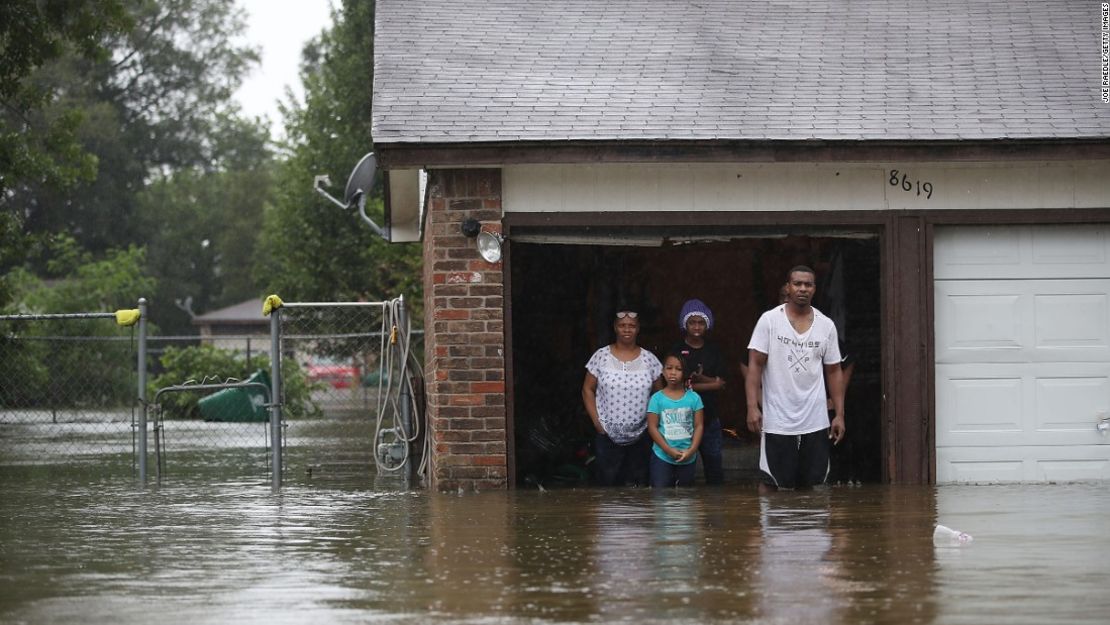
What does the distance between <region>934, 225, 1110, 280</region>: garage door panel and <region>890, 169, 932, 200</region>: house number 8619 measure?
339 mm

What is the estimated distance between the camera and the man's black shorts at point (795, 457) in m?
11.6

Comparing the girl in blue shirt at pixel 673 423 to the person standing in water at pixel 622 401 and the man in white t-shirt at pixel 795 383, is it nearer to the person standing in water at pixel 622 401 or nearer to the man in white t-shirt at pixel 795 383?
the person standing in water at pixel 622 401

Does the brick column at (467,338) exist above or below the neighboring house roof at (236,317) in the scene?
below

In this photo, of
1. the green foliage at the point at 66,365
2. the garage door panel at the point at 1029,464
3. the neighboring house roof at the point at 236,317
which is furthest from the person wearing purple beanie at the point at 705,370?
the neighboring house roof at the point at 236,317

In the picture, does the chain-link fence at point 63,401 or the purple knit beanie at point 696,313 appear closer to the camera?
the purple knit beanie at point 696,313

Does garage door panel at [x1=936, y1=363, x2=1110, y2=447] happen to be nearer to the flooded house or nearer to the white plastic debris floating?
the flooded house

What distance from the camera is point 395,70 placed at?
13.0 meters

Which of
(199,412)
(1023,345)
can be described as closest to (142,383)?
(1023,345)

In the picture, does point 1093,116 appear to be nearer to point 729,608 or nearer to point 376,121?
point 376,121

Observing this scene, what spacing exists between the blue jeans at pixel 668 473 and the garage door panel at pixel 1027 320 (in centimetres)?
227

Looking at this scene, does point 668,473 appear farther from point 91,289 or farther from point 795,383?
point 91,289

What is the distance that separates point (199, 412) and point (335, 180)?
1108 cm

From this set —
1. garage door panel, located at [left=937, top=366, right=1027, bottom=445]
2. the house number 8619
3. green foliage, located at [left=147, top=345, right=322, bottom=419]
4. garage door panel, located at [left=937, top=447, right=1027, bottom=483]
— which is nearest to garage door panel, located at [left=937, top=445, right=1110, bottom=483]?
garage door panel, located at [left=937, top=447, right=1027, bottom=483]

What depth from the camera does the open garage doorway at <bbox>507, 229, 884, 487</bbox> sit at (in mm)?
13703
